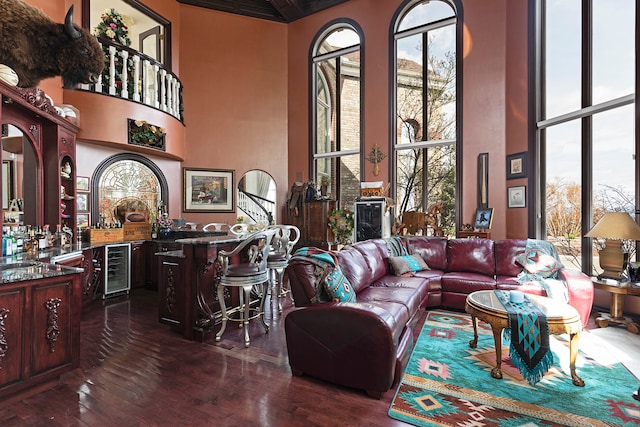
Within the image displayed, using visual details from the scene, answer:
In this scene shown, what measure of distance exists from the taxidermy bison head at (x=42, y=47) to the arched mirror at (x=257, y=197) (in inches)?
225

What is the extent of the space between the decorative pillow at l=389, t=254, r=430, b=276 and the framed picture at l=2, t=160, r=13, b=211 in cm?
463

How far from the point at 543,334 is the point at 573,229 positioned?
11.1 ft

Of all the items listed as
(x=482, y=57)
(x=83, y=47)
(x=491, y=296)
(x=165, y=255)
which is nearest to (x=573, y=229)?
(x=491, y=296)

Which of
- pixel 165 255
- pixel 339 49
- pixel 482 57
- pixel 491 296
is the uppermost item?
pixel 339 49

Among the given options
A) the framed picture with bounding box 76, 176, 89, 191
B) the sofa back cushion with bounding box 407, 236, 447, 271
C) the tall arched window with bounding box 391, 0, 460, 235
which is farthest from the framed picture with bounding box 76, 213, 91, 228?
the tall arched window with bounding box 391, 0, 460, 235

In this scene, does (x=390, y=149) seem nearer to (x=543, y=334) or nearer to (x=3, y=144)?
(x=543, y=334)

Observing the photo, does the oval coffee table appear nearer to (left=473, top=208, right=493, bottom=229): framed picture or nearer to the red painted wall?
(left=473, top=208, right=493, bottom=229): framed picture

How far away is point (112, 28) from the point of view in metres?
5.60

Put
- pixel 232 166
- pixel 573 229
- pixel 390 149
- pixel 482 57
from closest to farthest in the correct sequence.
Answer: pixel 573 229, pixel 482 57, pixel 390 149, pixel 232 166

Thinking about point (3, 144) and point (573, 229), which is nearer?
point (3, 144)

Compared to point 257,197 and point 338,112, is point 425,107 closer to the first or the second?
point 338,112

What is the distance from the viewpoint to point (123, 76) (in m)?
5.45

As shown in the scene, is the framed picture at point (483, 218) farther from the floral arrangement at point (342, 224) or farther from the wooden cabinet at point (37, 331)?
the wooden cabinet at point (37, 331)

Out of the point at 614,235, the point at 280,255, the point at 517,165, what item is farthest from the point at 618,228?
the point at 280,255
